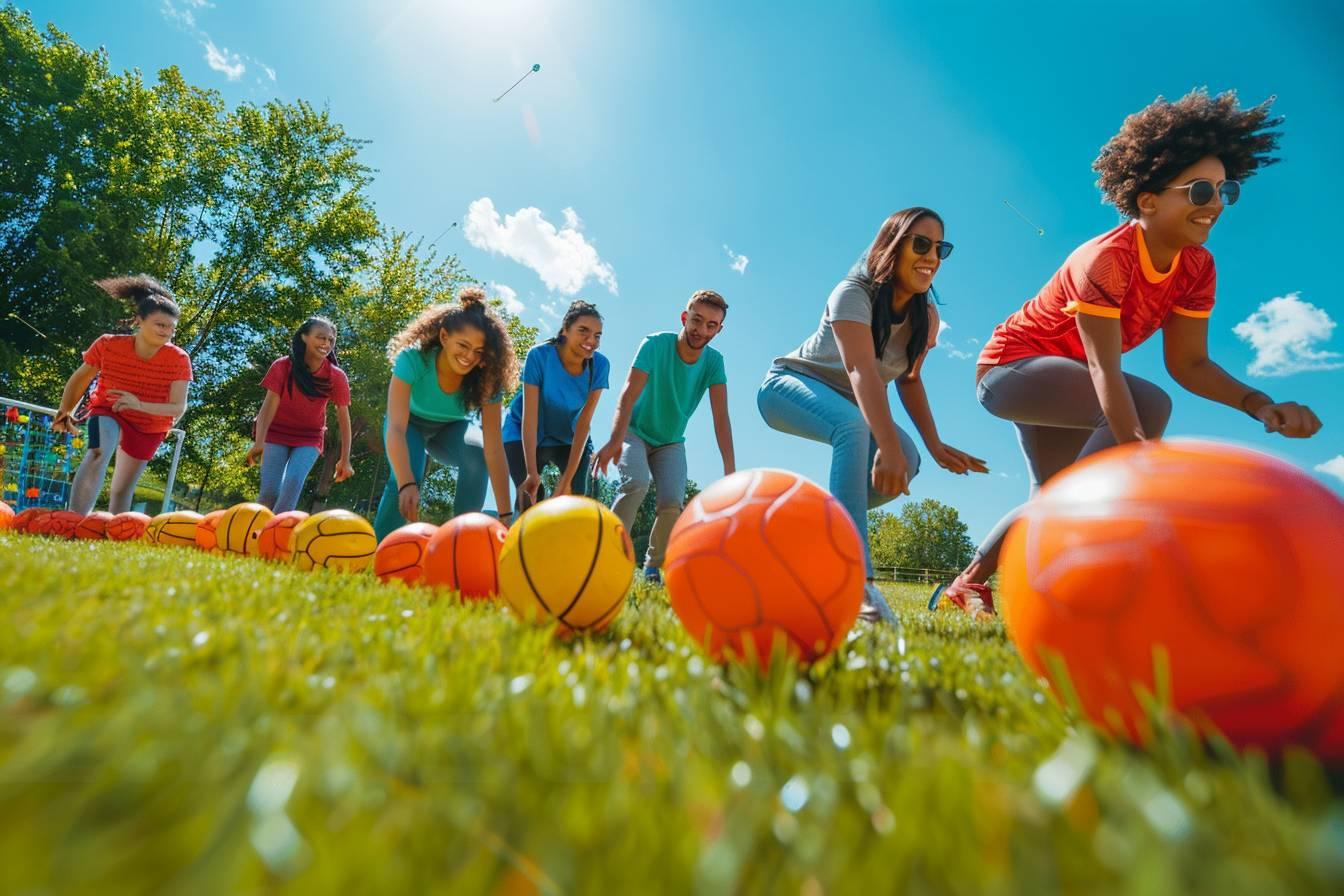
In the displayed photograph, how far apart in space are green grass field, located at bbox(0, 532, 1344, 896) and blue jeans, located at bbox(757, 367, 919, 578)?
7.95ft

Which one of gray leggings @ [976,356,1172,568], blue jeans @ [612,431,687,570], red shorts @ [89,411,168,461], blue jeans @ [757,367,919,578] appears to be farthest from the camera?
red shorts @ [89,411,168,461]

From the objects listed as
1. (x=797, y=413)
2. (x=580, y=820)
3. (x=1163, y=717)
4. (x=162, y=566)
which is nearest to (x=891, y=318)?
(x=797, y=413)

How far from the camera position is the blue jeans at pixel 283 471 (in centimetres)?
768

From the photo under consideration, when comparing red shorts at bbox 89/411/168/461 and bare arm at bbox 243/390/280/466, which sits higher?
bare arm at bbox 243/390/280/466

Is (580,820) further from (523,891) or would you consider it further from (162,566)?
(162,566)

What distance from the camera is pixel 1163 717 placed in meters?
1.28

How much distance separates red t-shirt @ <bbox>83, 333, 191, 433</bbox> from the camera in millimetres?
7320

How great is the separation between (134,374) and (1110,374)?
9463mm

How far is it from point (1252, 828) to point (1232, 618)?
56 cm

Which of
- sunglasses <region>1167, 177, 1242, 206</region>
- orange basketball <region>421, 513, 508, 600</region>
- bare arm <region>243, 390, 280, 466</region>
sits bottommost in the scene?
orange basketball <region>421, 513, 508, 600</region>

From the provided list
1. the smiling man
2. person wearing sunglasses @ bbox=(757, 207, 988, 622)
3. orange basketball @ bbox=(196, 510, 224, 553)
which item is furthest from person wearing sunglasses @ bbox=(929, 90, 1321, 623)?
orange basketball @ bbox=(196, 510, 224, 553)

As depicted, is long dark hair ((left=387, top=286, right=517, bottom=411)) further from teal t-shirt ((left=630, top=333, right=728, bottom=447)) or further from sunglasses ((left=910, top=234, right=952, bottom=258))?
sunglasses ((left=910, top=234, right=952, bottom=258))

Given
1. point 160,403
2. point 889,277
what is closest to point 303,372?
point 160,403

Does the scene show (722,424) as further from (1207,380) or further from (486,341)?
(1207,380)
